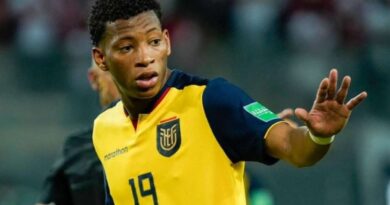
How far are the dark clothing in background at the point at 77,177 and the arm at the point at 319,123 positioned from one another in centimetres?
195

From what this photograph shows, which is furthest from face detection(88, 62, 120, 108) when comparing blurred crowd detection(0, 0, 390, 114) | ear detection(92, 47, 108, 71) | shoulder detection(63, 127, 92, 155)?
blurred crowd detection(0, 0, 390, 114)

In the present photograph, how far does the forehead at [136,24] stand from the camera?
3.97 metres

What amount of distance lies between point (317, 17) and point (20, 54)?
2.94 m

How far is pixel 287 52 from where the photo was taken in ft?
31.9

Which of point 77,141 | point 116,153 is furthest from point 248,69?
point 116,153

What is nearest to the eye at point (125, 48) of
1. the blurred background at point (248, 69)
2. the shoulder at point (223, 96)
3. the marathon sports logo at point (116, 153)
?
the shoulder at point (223, 96)

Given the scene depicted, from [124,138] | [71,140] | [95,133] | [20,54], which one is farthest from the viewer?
[20,54]

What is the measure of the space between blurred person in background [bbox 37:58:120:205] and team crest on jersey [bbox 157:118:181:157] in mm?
1416

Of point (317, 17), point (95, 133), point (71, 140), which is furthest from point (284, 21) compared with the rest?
point (95, 133)

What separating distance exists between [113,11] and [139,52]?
208 mm

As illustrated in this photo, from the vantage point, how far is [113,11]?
4035mm

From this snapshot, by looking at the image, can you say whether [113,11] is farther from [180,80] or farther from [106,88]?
[106,88]

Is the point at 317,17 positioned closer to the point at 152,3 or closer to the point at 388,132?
the point at 388,132

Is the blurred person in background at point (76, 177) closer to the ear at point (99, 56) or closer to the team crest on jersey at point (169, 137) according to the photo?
the ear at point (99, 56)
